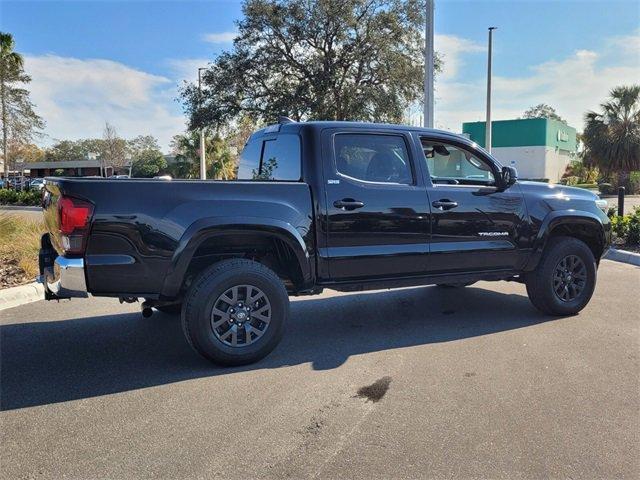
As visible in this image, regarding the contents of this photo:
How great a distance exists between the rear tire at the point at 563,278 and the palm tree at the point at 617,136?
1196 inches

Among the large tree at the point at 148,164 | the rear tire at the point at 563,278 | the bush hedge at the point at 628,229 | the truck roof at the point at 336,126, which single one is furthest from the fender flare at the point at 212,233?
the large tree at the point at 148,164

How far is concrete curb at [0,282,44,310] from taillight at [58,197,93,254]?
3.10m

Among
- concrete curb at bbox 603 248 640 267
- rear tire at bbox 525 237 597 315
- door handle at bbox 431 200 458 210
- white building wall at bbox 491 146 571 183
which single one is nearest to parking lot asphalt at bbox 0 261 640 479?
rear tire at bbox 525 237 597 315

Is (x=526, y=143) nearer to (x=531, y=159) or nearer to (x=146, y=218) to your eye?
(x=531, y=159)

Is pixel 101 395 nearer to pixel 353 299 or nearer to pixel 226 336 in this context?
pixel 226 336

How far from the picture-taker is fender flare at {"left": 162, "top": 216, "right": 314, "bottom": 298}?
4.21m

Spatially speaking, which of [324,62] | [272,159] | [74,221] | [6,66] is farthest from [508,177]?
[6,66]

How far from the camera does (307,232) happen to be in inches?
182

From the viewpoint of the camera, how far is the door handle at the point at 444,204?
17.1 ft

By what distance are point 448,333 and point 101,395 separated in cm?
323

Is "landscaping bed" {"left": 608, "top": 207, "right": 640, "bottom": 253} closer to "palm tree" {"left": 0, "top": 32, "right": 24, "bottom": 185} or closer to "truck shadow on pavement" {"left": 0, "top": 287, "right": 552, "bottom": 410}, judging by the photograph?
"truck shadow on pavement" {"left": 0, "top": 287, "right": 552, "bottom": 410}

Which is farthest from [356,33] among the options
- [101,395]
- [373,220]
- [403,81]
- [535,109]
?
[535,109]

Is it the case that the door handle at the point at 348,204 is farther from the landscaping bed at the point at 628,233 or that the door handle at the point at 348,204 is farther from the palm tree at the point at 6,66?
the palm tree at the point at 6,66

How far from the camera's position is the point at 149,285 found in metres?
4.21
